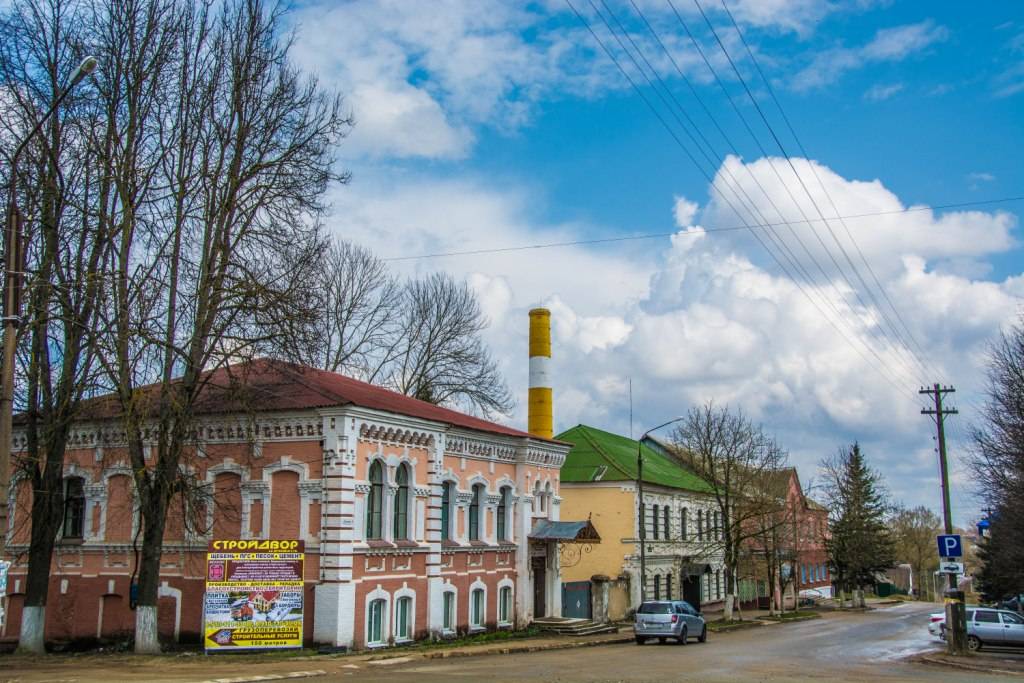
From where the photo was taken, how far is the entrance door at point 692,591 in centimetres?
5533

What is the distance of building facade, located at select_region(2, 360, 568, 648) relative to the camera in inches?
1097

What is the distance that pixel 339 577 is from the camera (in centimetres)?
2745

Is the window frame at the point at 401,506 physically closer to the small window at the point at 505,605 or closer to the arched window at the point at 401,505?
the arched window at the point at 401,505

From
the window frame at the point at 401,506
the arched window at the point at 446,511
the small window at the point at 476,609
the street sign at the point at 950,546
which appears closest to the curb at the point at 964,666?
the street sign at the point at 950,546

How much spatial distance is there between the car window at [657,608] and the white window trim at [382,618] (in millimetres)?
9877

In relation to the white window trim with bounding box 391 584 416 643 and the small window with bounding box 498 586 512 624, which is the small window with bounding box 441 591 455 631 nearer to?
the white window trim with bounding box 391 584 416 643

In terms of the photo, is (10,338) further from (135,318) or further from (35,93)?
(35,93)

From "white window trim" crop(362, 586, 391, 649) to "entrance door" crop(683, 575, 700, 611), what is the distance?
29408 mm

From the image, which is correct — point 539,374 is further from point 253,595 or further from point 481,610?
point 253,595

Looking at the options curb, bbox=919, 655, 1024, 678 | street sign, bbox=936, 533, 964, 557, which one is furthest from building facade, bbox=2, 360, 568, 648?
street sign, bbox=936, 533, 964, 557

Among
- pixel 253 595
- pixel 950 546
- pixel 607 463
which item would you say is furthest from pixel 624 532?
pixel 253 595

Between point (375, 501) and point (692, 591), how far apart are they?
31.2 metres

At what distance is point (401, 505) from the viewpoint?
102 feet

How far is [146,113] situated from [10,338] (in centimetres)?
1344
